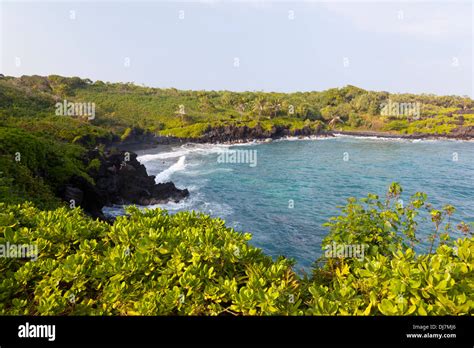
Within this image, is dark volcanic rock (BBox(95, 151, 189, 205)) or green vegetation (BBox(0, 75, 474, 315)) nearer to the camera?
green vegetation (BBox(0, 75, 474, 315))

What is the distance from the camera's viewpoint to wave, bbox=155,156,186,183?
4349 centimetres

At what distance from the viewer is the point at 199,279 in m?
3.98

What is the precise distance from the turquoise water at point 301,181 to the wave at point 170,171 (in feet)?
0.52

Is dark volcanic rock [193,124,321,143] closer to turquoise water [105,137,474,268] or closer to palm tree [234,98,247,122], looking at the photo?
turquoise water [105,137,474,268]

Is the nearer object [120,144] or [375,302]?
→ [375,302]

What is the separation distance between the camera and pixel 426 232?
25.6 meters

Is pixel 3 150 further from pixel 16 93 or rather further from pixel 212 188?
pixel 16 93

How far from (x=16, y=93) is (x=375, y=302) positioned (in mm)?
81434

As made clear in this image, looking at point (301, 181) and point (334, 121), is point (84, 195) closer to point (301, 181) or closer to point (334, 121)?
point (301, 181)

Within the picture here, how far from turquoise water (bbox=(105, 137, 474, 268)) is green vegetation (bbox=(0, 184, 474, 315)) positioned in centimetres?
1698

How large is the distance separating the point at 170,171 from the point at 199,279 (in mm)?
45545

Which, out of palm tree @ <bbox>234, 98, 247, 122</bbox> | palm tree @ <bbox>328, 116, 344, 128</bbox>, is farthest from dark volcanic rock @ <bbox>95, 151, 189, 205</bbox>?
palm tree @ <bbox>234, 98, 247, 122</bbox>

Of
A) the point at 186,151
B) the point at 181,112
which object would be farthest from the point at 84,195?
the point at 181,112
